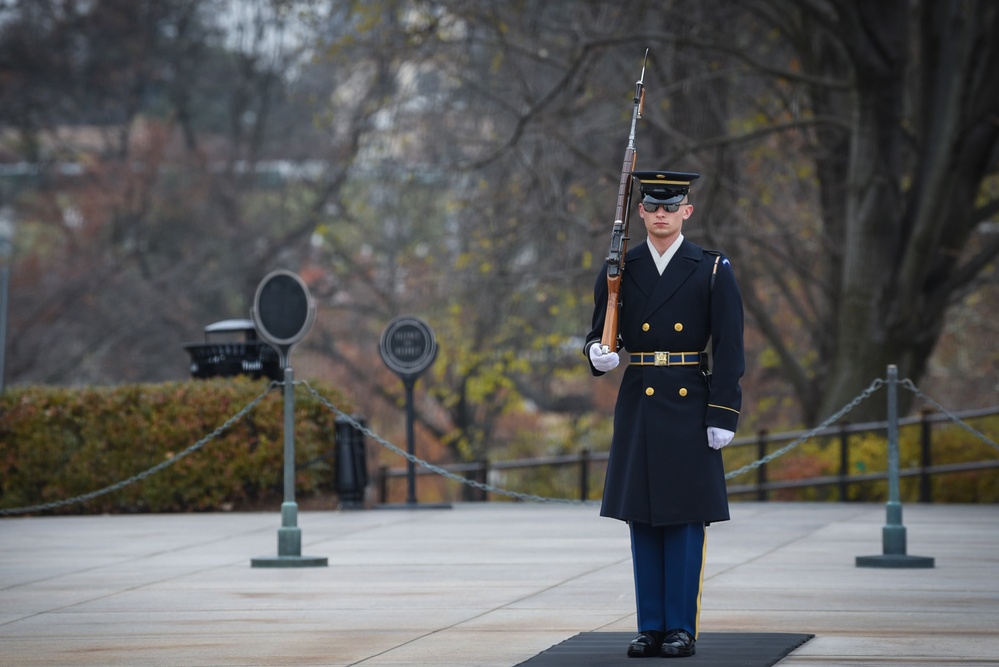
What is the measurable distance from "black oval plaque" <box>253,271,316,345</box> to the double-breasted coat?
584 centimetres

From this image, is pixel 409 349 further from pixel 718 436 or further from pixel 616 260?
pixel 718 436

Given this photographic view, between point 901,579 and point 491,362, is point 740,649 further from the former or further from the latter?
point 491,362

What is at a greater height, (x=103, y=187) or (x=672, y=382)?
(x=103, y=187)

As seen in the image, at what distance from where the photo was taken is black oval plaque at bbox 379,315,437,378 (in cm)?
1823

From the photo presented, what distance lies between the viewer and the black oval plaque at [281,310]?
13.2 meters

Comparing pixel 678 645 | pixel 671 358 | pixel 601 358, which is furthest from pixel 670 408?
pixel 678 645

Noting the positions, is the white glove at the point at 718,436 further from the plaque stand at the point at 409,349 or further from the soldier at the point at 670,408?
the plaque stand at the point at 409,349

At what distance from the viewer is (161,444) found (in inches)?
695

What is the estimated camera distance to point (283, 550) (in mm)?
12117

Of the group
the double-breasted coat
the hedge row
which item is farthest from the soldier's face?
the hedge row

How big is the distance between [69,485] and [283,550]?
21.7 feet

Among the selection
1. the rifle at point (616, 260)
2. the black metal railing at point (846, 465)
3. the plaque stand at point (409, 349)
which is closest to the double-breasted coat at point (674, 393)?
the rifle at point (616, 260)

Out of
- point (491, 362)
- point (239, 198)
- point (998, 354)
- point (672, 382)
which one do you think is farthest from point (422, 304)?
point (672, 382)

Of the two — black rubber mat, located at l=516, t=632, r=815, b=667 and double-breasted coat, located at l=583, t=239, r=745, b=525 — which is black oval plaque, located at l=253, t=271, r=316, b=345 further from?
double-breasted coat, located at l=583, t=239, r=745, b=525
